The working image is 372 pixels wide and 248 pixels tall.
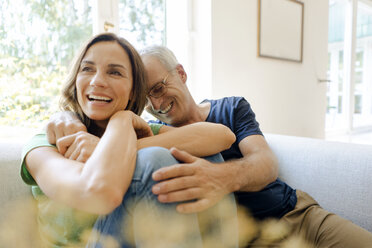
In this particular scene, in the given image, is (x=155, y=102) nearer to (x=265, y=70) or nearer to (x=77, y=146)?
(x=77, y=146)

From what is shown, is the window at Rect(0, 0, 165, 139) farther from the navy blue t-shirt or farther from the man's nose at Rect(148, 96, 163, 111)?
the navy blue t-shirt

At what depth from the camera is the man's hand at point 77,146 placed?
724mm

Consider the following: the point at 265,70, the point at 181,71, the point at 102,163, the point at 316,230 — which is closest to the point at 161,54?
the point at 181,71

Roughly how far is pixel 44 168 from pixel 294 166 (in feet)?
3.37

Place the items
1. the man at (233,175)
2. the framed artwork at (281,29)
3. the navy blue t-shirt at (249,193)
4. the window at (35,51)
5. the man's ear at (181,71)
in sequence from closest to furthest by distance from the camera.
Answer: the man at (233,175)
the navy blue t-shirt at (249,193)
the man's ear at (181,71)
the window at (35,51)
the framed artwork at (281,29)

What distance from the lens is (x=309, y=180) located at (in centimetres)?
124

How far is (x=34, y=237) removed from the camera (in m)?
0.94

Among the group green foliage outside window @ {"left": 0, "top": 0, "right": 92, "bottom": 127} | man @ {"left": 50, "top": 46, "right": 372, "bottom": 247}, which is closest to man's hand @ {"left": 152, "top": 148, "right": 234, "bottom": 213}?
man @ {"left": 50, "top": 46, "right": 372, "bottom": 247}

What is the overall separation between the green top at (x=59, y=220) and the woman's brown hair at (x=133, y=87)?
0.21 meters

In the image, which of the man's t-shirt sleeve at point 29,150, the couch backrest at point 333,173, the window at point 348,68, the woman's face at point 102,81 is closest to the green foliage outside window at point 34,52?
the woman's face at point 102,81

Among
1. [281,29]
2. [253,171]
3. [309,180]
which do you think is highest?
[281,29]

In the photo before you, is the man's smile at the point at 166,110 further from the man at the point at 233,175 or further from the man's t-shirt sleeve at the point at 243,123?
the man's t-shirt sleeve at the point at 243,123

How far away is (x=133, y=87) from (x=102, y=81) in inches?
6.8

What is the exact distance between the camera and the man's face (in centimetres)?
127
